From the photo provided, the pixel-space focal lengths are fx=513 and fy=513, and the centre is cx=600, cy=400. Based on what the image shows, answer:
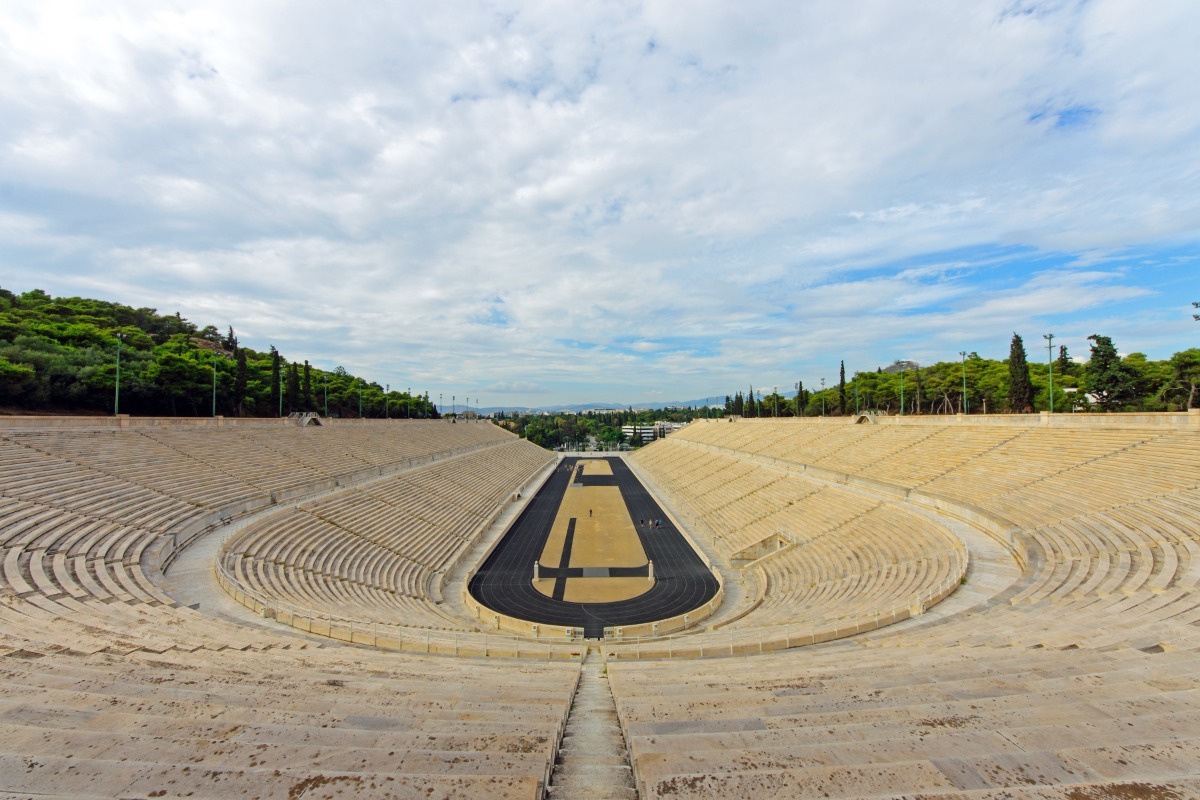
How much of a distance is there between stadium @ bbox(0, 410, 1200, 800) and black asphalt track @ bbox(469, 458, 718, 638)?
0.23 m

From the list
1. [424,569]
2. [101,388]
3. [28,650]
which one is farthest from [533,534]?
[101,388]

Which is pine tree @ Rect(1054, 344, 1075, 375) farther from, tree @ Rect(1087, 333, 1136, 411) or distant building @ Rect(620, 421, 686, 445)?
distant building @ Rect(620, 421, 686, 445)

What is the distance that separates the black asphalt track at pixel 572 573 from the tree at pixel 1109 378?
3616 cm

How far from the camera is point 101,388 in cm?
3944

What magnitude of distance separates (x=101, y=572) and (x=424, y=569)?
431 inches

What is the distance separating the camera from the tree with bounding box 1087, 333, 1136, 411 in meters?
39.3

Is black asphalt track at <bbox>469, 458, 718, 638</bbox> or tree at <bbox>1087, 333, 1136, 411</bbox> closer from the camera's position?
black asphalt track at <bbox>469, 458, 718, 638</bbox>

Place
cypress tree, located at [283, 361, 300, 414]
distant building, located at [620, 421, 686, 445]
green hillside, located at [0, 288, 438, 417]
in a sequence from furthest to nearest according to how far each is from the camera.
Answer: distant building, located at [620, 421, 686, 445]
cypress tree, located at [283, 361, 300, 414]
green hillside, located at [0, 288, 438, 417]

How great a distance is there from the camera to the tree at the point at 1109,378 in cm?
3928

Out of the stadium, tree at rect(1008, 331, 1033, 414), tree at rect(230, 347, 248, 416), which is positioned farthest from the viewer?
tree at rect(230, 347, 248, 416)

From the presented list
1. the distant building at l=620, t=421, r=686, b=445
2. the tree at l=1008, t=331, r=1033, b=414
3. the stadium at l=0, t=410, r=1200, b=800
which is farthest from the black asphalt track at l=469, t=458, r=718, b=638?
the distant building at l=620, t=421, r=686, b=445

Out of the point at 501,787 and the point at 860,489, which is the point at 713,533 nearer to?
the point at 860,489

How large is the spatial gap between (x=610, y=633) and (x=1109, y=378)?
46.6 metres

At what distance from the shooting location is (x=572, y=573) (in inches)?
930
